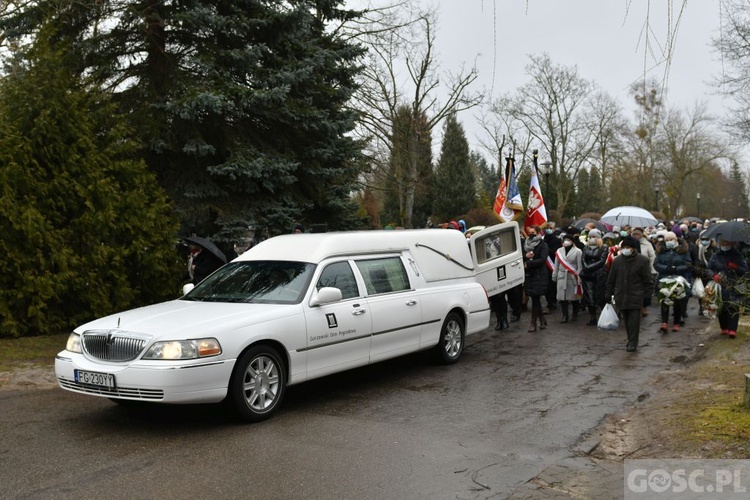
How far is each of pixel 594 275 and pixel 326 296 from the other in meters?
8.33

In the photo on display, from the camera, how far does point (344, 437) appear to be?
257 inches

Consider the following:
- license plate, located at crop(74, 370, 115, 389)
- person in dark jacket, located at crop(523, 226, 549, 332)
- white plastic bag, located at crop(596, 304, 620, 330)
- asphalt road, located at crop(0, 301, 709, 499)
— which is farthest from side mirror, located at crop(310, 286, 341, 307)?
person in dark jacket, located at crop(523, 226, 549, 332)

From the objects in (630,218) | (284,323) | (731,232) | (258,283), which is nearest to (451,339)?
(258,283)

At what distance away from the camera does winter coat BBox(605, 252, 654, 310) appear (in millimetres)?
11227

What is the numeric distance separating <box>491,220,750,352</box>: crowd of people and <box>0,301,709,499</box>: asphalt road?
201 centimetres

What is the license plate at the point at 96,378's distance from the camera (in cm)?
651

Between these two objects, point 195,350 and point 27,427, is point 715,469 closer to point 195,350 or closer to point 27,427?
point 195,350

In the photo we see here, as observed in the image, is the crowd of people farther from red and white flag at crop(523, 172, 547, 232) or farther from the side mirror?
the side mirror

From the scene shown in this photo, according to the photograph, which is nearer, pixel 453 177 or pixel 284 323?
pixel 284 323

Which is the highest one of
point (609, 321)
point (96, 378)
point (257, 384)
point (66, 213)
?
point (66, 213)

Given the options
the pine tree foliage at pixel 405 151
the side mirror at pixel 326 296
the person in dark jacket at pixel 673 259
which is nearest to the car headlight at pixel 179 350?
the side mirror at pixel 326 296

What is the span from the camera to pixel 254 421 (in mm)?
6953

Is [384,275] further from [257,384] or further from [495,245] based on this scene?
[495,245]

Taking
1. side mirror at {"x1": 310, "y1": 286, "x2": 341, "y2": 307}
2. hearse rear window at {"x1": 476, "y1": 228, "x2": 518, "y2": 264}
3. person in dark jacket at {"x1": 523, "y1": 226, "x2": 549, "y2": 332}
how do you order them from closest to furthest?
1. side mirror at {"x1": 310, "y1": 286, "x2": 341, "y2": 307}
2. hearse rear window at {"x1": 476, "y1": 228, "x2": 518, "y2": 264}
3. person in dark jacket at {"x1": 523, "y1": 226, "x2": 549, "y2": 332}
